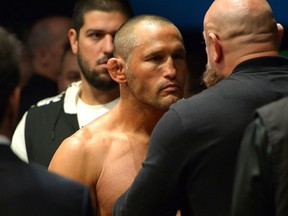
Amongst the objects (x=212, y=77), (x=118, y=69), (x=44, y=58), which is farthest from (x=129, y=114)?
(x=44, y=58)

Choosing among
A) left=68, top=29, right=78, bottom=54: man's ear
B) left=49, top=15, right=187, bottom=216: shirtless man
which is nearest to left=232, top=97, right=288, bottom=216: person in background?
left=49, top=15, right=187, bottom=216: shirtless man

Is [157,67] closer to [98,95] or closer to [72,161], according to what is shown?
[72,161]

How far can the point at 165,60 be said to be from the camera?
11.1 ft

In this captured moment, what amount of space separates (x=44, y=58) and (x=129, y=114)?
1.54 meters

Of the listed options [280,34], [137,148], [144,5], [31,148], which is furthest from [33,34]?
[280,34]

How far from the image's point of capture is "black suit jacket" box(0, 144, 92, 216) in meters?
2.25

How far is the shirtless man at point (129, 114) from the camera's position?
10.9 ft

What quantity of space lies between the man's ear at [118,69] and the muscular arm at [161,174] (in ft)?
2.64

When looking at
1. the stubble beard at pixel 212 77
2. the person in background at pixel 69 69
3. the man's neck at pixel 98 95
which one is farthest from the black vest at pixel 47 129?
the stubble beard at pixel 212 77

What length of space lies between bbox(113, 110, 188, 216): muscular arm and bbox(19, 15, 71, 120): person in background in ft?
7.13

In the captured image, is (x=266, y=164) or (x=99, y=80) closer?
(x=266, y=164)

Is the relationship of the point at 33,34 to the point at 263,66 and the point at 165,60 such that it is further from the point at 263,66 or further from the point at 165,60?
the point at 263,66

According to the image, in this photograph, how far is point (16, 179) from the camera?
7.43 feet

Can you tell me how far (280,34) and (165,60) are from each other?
0.59 m
